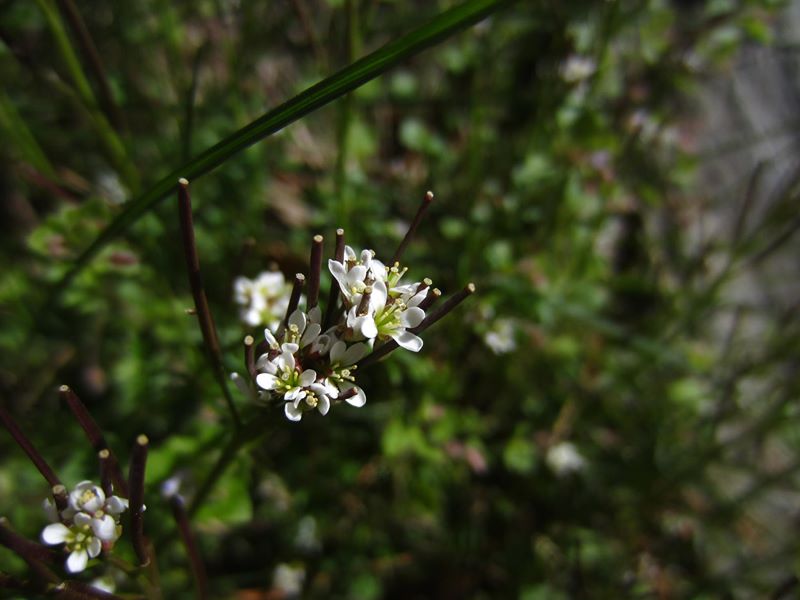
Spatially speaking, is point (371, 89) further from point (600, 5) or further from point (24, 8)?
point (24, 8)

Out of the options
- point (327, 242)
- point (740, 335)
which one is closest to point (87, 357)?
point (327, 242)

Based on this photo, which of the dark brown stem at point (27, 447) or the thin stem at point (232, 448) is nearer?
the dark brown stem at point (27, 447)

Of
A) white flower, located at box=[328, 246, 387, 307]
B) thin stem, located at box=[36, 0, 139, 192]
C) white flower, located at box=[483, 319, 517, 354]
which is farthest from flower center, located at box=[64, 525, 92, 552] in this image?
white flower, located at box=[483, 319, 517, 354]

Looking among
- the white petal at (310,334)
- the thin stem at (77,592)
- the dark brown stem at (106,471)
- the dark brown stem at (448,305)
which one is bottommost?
the thin stem at (77,592)

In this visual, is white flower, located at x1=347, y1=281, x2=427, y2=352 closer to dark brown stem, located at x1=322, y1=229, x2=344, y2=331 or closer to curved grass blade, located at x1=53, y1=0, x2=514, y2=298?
dark brown stem, located at x1=322, y1=229, x2=344, y2=331

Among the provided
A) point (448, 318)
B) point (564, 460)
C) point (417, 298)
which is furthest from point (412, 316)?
point (564, 460)

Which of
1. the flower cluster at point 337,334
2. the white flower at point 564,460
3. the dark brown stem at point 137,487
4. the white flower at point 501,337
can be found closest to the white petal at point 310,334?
the flower cluster at point 337,334

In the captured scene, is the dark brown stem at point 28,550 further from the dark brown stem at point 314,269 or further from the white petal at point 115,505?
the dark brown stem at point 314,269
